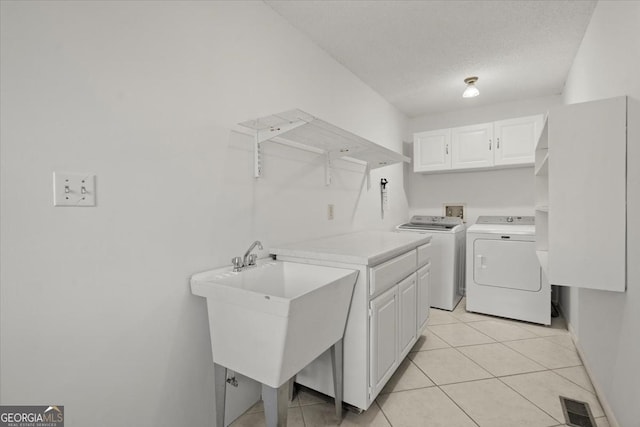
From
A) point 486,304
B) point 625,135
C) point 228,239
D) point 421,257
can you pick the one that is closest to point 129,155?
point 228,239

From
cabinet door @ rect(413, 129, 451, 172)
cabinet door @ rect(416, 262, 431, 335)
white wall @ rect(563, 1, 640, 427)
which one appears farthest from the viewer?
cabinet door @ rect(413, 129, 451, 172)

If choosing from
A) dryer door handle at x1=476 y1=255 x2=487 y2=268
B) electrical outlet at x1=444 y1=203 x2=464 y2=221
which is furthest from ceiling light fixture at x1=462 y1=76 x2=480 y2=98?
dryer door handle at x1=476 y1=255 x2=487 y2=268

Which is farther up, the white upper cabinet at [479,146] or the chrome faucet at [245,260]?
the white upper cabinet at [479,146]

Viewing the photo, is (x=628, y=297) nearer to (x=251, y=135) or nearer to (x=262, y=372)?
(x=262, y=372)

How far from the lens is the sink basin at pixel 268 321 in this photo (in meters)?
1.13

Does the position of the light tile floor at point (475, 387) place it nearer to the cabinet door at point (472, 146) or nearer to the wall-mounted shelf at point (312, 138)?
the wall-mounted shelf at point (312, 138)

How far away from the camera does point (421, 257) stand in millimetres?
2289

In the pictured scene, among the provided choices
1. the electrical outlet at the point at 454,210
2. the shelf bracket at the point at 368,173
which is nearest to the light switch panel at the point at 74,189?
the shelf bracket at the point at 368,173

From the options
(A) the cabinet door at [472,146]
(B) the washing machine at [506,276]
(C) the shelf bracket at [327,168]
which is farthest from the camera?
(A) the cabinet door at [472,146]

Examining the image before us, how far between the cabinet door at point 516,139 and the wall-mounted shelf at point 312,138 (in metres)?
1.32

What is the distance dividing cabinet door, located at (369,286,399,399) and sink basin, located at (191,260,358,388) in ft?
0.59

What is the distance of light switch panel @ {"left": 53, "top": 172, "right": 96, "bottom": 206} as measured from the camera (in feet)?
3.29

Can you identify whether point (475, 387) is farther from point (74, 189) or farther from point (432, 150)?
point (432, 150)
